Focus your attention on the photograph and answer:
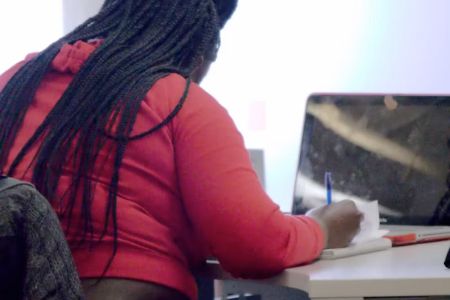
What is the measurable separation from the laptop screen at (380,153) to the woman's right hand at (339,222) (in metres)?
0.36

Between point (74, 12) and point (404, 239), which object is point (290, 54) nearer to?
point (74, 12)

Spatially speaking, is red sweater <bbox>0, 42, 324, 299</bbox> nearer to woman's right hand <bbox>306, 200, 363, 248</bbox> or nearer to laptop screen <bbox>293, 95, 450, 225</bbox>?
woman's right hand <bbox>306, 200, 363, 248</bbox>

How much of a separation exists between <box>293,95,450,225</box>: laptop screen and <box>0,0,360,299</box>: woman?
0.48 m

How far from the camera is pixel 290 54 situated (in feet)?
6.85

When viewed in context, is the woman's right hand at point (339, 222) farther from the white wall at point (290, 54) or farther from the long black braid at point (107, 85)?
the white wall at point (290, 54)

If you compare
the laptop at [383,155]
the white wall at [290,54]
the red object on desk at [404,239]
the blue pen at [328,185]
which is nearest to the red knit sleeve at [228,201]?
the red object on desk at [404,239]

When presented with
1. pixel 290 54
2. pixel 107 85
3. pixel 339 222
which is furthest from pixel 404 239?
pixel 290 54

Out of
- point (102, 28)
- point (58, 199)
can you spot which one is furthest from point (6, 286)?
point (102, 28)

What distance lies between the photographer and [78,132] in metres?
1.00

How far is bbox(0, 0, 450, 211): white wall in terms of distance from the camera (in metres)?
2.01

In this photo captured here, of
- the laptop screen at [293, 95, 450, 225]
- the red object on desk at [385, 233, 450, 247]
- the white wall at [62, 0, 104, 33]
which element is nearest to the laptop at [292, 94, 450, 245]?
the laptop screen at [293, 95, 450, 225]

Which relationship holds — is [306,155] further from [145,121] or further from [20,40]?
[20,40]

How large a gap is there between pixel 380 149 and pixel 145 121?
2.26 feet

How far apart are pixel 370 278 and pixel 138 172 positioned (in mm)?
348
